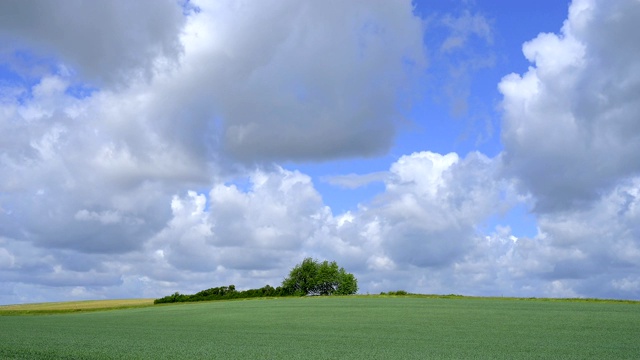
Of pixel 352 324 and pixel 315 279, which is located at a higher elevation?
pixel 315 279

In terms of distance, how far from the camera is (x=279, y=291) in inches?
3152

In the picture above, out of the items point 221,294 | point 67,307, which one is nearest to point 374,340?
point 221,294

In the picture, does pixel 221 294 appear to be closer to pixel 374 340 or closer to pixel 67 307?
pixel 67 307

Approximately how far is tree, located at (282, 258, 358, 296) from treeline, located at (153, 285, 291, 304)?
8.86 meters

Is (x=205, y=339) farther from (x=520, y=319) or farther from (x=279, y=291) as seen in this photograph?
(x=279, y=291)

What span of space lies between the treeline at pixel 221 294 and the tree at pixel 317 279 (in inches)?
349

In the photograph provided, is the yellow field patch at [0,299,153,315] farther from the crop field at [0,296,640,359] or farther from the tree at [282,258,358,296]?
the crop field at [0,296,640,359]

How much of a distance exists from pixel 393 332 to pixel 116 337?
1250 cm

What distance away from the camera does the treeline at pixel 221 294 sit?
76375 millimetres

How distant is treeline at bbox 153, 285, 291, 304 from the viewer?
7638cm

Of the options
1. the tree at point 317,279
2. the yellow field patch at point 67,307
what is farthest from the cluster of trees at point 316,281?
the yellow field patch at point 67,307

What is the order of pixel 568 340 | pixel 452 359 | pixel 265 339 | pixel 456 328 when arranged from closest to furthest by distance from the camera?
pixel 452 359 < pixel 568 340 < pixel 265 339 < pixel 456 328

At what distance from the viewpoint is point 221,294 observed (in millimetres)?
77938

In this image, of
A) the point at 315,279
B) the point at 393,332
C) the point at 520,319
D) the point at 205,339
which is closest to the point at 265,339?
the point at 205,339
